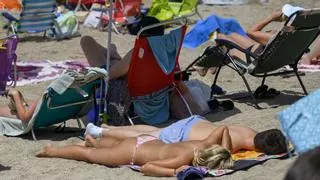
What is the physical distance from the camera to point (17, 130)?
5379 millimetres

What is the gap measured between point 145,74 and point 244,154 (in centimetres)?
136

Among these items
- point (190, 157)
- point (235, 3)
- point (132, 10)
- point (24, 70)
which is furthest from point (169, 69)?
point (235, 3)

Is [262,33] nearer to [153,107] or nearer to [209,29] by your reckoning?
[209,29]

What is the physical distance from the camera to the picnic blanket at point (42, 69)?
764cm

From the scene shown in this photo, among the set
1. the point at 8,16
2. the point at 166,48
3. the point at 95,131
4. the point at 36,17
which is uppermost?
the point at 166,48

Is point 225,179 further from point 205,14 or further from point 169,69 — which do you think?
point 205,14

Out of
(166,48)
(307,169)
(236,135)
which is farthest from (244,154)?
(307,169)

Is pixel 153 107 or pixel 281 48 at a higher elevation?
pixel 281 48

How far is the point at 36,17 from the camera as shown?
10.3m

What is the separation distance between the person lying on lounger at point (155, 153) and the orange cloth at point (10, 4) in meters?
6.22

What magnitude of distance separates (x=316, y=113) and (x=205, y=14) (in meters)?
10.2

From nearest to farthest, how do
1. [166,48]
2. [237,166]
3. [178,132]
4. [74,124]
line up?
1. [237,166]
2. [178,132]
3. [166,48]
4. [74,124]

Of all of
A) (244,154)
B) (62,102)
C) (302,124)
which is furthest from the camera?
(62,102)

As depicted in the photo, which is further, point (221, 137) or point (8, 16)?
point (8, 16)
